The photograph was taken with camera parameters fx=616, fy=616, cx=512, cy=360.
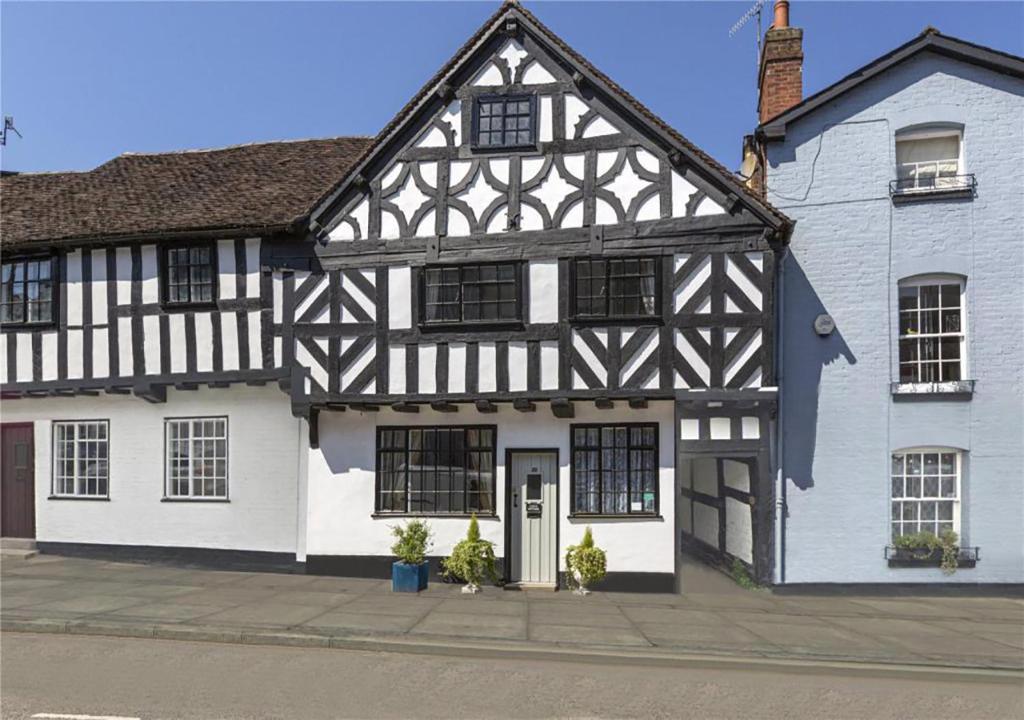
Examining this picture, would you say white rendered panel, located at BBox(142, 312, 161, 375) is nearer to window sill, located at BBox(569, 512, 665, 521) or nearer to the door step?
the door step

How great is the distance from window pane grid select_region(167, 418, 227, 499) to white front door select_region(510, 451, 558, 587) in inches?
234

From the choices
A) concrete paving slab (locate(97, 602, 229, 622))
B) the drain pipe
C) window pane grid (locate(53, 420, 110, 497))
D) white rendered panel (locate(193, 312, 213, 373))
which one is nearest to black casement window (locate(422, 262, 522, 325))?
white rendered panel (locate(193, 312, 213, 373))

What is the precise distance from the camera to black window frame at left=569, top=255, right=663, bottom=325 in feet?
34.6

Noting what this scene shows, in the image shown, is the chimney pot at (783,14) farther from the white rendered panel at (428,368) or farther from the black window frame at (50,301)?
the black window frame at (50,301)

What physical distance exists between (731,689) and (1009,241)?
926 cm

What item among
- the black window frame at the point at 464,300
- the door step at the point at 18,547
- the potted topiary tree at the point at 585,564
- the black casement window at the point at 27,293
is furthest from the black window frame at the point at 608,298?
the door step at the point at 18,547

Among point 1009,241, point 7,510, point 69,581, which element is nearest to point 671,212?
point 1009,241

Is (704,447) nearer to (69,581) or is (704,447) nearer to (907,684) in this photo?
(907,684)

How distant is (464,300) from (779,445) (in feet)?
Answer: 20.1

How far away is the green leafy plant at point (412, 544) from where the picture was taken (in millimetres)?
10461

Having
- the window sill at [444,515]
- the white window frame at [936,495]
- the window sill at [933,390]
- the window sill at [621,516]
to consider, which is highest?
the window sill at [933,390]

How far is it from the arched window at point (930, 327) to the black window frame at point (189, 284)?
1264 centimetres

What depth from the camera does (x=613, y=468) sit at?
36.2ft

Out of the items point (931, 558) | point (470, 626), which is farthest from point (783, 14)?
point (470, 626)
